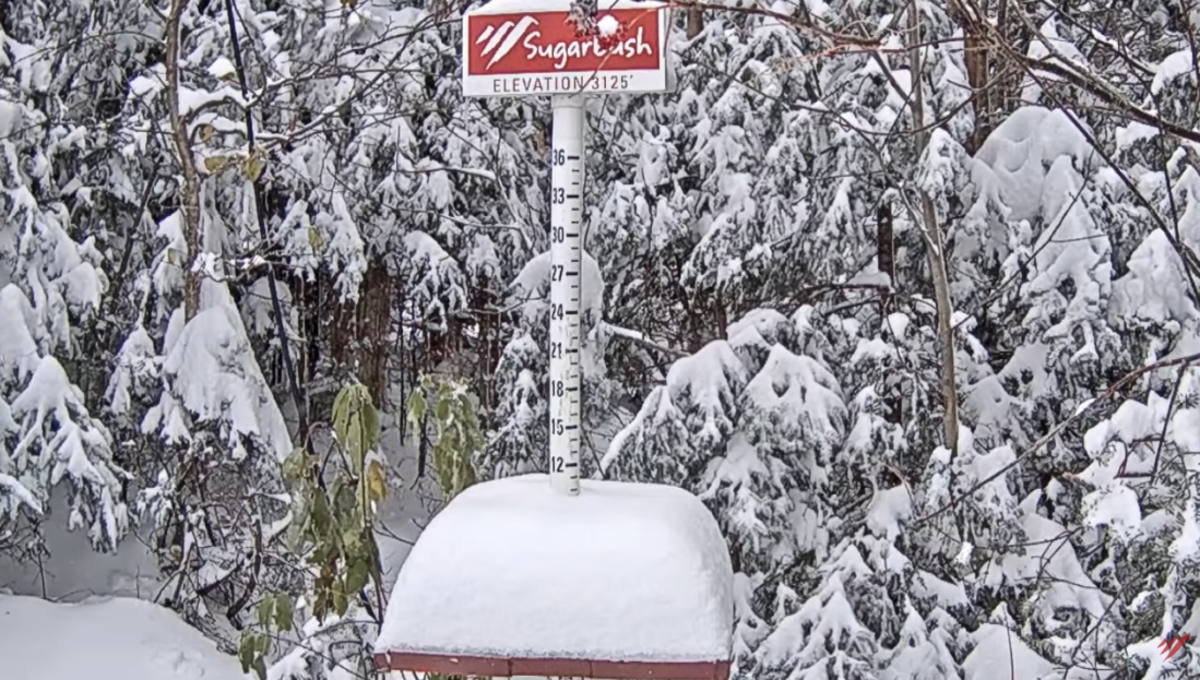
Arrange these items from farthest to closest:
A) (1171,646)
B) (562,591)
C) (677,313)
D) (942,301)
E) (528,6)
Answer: (677,313) < (942,301) < (1171,646) < (528,6) < (562,591)

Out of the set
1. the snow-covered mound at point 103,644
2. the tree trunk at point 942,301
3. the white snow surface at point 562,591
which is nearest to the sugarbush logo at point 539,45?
the white snow surface at point 562,591

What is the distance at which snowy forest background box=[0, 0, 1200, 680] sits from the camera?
10.1 ft

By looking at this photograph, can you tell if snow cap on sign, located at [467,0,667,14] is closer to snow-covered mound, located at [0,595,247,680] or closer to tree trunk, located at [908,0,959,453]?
tree trunk, located at [908,0,959,453]

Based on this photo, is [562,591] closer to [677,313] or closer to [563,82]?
[563,82]

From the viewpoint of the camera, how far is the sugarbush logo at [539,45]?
1675mm

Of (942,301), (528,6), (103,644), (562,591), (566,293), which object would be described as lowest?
(103,644)

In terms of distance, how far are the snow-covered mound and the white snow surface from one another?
325 cm

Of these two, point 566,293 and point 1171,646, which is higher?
point 566,293

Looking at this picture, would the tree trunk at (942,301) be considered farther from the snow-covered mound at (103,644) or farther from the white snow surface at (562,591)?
the snow-covered mound at (103,644)

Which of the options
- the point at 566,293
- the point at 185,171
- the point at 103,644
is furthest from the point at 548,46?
the point at 103,644

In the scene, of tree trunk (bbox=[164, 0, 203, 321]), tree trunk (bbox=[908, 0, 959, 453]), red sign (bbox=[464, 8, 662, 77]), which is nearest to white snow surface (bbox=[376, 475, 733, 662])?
red sign (bbox=[464, 8, 662, 77])

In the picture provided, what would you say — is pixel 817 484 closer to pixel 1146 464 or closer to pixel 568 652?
pixel 1146 464

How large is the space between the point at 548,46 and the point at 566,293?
1.34 feet

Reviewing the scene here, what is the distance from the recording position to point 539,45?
5.64 feet
